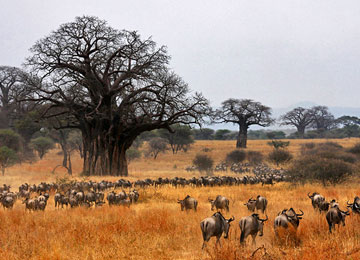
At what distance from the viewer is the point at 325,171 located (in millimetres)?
17719

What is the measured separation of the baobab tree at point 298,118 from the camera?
8757cm

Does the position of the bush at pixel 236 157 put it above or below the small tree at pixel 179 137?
below

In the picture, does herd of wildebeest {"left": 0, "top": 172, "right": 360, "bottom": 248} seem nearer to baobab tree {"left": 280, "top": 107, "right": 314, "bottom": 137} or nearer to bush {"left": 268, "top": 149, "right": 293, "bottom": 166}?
bush {"left": 268, "top": 149, "right": 293, "bottom": 166}

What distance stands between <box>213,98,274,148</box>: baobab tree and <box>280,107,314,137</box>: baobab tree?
29.2 metres

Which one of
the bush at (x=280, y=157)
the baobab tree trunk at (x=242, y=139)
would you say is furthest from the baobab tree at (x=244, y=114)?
the bush at (x=280, y=157)

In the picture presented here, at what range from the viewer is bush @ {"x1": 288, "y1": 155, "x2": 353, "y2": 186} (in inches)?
692

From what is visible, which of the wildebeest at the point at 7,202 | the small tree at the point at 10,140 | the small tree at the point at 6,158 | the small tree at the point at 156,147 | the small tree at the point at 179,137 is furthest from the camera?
the small tree at the point at 179,137

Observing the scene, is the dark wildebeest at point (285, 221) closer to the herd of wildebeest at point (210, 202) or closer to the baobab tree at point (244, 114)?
the herd of wildebeest at point (210, 202)

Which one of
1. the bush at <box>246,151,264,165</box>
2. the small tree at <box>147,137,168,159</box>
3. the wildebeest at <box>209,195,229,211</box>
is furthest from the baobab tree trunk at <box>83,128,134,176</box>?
the small tree at <box>147,137,168,159</box>

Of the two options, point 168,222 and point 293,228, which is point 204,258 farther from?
point 168,222

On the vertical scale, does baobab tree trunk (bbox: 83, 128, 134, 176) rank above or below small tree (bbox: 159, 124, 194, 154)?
below

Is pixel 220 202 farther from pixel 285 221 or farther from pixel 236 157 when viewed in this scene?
pixel 236 157

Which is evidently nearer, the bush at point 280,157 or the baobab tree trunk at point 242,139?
the bush at point 280,157

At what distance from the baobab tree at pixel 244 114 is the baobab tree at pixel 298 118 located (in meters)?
29.2
